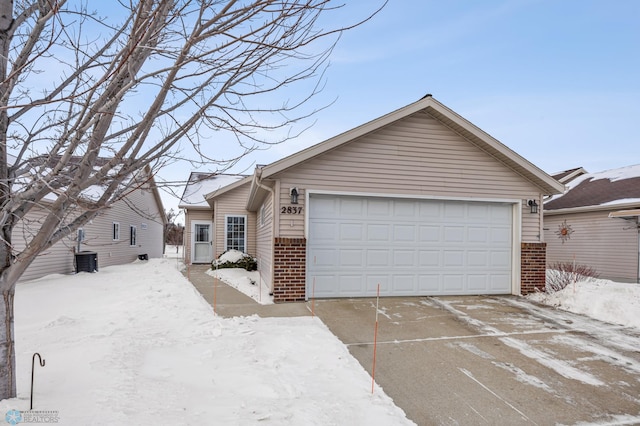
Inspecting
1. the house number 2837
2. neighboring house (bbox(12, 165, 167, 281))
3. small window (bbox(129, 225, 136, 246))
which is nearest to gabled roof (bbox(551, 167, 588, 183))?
the house number 2837

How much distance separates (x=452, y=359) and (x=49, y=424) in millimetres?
4527

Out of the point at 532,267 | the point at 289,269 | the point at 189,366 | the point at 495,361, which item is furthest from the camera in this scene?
the point at 532,267

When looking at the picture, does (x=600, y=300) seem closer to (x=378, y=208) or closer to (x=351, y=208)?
(x=378, y=208)

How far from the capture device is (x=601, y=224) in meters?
13.9

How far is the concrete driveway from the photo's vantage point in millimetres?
3650

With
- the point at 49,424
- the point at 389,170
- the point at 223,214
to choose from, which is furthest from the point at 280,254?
the point at 223,214

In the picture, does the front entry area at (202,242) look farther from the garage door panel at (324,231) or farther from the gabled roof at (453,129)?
the garage door panel at (324,231)

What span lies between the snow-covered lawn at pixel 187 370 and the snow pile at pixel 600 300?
18.9ft

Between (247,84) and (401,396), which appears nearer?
(247,84)

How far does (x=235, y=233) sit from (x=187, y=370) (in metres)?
13.1

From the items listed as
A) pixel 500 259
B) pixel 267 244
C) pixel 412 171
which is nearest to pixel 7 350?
pixel 267 244

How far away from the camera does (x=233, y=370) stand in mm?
4227

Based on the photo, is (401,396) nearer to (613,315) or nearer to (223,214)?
(613,315)

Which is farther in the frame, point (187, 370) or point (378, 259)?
point (378, 259)
